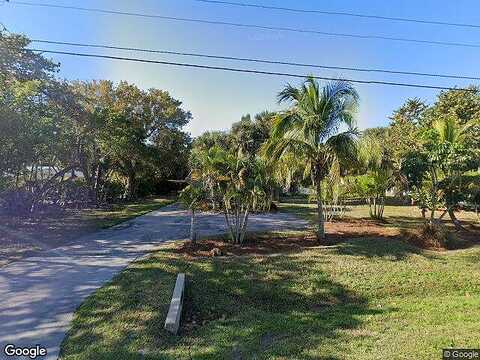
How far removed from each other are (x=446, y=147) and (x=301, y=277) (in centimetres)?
666

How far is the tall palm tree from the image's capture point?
963cm

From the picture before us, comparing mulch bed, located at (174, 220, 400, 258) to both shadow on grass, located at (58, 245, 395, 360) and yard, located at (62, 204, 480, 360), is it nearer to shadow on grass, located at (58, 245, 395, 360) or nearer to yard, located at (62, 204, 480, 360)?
yard, located at (62, 204, 480, 360)

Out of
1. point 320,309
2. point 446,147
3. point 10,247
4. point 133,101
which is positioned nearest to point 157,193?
point 133,101

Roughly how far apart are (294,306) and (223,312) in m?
1.26

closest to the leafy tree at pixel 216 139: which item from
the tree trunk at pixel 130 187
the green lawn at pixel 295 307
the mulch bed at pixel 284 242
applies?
the tree trunk at pixel 130 187

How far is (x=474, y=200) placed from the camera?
15.3 meters

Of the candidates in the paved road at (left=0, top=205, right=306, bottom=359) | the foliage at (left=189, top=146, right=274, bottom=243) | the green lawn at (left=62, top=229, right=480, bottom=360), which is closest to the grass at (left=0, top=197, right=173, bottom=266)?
the paved road at (left=0, top=205, right=306, bottom=359)

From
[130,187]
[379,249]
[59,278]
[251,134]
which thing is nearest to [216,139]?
[251,134]

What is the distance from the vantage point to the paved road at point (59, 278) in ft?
16.3

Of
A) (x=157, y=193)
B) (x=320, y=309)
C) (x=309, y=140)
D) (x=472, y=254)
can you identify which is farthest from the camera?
(x=157, y=193)

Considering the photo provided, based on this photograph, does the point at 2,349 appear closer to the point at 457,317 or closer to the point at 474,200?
the point at 457,317

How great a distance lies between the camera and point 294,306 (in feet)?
20.3

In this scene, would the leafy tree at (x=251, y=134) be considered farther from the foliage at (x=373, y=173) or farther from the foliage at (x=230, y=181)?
the foliage at (x=230, y=181)

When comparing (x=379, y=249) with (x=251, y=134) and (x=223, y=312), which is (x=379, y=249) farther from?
(x=251, y=134)
